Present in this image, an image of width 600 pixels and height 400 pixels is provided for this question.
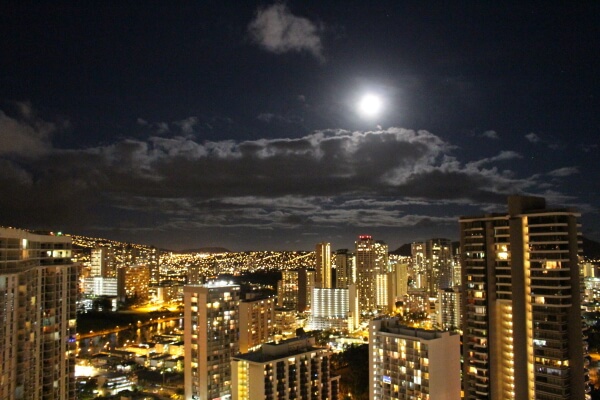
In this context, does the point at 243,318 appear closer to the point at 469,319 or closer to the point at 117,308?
the point at 469,319

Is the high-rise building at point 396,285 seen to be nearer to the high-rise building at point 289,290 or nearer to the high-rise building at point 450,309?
the high-rise building at point 289,290

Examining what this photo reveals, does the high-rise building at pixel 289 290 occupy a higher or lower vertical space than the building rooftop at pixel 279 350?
lower

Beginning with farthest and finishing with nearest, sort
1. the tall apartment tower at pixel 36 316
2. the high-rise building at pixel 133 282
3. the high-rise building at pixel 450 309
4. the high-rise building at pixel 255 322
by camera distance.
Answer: the high-rise building at pixel 133 282 < the high-rise building at pixel 450 309 < the high-rise building at pixel 255 322 < the tall apartment tower at pixel 36 316

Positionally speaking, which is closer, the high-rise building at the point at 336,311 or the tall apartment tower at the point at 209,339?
the tall apartment tower at the point at 209,339

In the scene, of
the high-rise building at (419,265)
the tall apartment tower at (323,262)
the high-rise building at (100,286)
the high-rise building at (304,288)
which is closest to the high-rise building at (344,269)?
the tall apartment tower at (323,262)

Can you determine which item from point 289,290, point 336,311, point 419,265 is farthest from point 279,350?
point 419,265

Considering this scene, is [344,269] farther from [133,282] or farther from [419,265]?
[133,282]

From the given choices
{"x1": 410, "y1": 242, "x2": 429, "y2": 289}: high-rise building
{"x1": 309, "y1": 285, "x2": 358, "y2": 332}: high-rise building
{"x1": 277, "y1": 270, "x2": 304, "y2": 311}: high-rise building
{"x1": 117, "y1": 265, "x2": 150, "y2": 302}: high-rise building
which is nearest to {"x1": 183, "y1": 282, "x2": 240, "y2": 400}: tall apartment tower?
{"x1": 309, "y1": 285, "x2": 358, "y2": 332}: high-rise building
